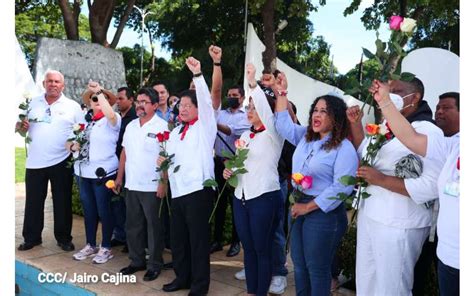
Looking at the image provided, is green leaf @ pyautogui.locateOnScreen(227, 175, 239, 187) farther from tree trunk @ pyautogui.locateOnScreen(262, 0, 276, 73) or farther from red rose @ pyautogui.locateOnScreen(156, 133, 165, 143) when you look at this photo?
tree trunk @ pyautogui.locateOnScreen(262, 0, 276, 73)

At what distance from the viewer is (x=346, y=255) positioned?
3.78m

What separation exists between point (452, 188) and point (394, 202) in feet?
1.68

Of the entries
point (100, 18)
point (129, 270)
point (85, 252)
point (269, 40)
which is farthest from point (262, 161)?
point (100, 18)

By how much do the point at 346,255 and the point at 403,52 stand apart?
2.02m

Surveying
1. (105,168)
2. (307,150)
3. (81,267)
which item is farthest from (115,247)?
(307,150)

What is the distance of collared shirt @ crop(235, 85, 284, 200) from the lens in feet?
10.5

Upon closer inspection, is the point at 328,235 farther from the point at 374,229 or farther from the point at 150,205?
the point at 150,205

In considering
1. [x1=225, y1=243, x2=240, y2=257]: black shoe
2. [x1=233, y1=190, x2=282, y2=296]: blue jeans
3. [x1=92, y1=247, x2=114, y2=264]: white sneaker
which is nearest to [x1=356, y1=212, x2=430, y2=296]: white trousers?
[x1=233, y1=190, x2=282, y2=296]: blue jeans

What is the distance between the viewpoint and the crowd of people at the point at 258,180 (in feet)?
8.15

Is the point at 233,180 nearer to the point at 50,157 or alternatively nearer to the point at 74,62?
the point at 50,157

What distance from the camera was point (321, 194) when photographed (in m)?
2.75

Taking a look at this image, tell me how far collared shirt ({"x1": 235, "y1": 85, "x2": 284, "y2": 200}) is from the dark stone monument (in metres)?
7.55

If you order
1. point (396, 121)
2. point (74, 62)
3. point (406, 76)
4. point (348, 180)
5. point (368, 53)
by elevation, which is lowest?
point (348, 180)

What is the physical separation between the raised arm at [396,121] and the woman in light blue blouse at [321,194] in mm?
525
